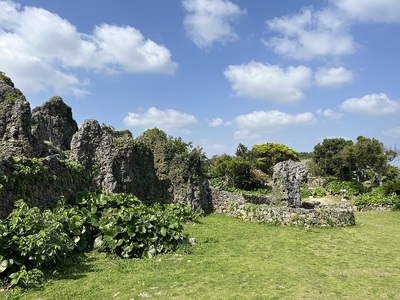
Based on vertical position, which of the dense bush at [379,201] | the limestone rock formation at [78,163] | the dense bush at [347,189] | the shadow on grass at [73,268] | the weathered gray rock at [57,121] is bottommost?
the shadow on grass at [73,268]

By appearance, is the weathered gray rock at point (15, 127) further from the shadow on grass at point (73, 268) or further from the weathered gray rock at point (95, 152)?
the shadow on grass at point (73, 268)

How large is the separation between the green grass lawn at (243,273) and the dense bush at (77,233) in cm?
45

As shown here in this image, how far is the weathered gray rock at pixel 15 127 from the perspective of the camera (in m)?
12.9

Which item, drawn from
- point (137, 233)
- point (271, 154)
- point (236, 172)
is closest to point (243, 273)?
point (137, 233)

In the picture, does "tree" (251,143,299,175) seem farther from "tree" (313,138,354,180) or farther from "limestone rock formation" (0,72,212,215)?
"limestone rock formation" (0,72,212,215)

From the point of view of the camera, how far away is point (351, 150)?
46375 millimetres

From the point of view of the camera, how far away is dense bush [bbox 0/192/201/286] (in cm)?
790

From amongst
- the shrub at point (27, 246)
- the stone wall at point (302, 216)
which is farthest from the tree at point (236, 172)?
the shrub at point (27, 246)

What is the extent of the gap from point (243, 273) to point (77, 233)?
202 inches

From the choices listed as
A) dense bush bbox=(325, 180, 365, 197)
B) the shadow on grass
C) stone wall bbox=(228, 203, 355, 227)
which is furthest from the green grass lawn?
dense bush bbox=(325, 180, 365, 197)

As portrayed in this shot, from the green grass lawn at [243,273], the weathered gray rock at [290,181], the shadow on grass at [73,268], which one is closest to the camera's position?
the green grass lawn at [243,273]

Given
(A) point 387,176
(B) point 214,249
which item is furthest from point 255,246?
(A) point 387,176

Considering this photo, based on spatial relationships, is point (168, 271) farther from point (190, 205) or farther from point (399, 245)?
point (190, 205)

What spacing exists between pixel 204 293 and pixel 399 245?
31.9 ft
